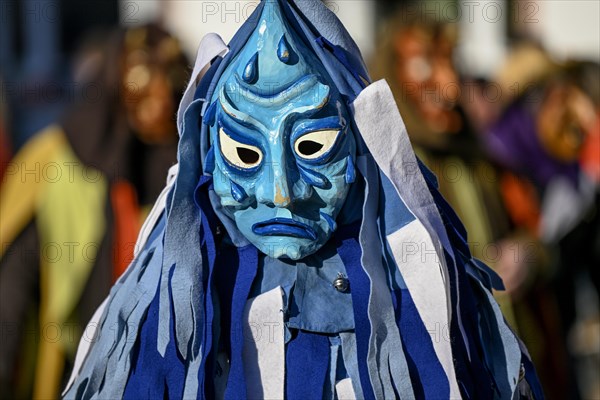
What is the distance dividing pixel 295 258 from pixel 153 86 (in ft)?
7.19

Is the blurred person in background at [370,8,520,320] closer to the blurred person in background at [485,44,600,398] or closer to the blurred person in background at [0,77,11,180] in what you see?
the blurred person in background at [485,44,600,398]

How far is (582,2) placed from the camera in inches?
352

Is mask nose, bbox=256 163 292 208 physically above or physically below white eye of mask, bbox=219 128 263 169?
below

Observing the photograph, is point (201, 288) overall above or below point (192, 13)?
below

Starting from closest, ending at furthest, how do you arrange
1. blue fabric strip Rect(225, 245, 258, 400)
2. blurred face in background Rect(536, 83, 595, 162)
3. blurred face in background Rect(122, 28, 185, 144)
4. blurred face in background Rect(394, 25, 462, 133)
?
1. blue fabric strip Rect(225, 245, 258, 400)
2. blurred face in background Rect(122, 28, 185, 144)
3. blurred face in background Rect(394, 25, 462, 133)
4. blurred face in background Rect(536, 83, 595, 162)

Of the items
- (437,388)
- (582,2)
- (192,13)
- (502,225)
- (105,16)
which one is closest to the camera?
(437,388)

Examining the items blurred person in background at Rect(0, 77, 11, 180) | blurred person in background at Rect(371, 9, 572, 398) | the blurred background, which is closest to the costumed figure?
the blurred background

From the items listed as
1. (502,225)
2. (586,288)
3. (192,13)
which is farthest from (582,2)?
(502,225)

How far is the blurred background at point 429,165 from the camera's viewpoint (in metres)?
4.19

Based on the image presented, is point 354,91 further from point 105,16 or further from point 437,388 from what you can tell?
point 105,16

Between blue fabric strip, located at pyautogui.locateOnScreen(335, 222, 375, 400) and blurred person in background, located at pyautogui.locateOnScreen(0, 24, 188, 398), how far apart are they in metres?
1.79

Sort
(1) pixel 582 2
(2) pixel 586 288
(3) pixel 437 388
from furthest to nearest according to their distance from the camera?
1. (1) pixel 582 2
2. (2) pixel 586 288
3. (3) pixel 437 388

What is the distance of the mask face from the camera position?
2.37 metres

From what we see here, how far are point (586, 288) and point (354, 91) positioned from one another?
11.1ft
